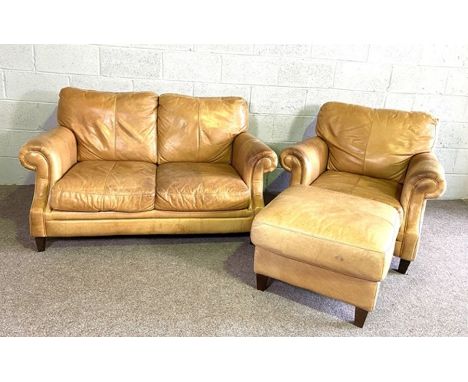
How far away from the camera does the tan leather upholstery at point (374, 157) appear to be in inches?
85.9

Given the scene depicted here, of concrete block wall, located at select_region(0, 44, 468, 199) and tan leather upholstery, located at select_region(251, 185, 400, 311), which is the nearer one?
tan leather upholstery, located at select_region(251, 185, 400, 311)

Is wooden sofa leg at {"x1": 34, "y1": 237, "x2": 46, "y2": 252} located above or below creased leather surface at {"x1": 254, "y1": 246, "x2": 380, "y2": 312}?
below

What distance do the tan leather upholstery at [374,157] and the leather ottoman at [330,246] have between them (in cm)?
31

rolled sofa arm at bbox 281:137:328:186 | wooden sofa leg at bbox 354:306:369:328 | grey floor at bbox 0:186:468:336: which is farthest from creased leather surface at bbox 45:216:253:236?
wooden sofa leg at bbox 354:306:369:328

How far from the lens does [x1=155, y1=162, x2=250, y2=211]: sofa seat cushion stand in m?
2.28

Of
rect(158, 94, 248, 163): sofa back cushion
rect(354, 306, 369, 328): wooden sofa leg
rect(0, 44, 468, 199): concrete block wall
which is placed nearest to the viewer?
rect(354, 306, 369, 328): wooden sofa leg

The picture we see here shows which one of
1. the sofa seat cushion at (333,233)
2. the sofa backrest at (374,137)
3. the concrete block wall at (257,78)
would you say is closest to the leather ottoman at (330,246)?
the sofa seat cushion at (333,233)

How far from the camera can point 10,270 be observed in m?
2.07

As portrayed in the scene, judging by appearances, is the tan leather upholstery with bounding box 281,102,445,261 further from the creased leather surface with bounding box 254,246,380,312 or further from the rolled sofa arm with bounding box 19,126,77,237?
the rolled sofa arm with bounding box 19,126,77,237

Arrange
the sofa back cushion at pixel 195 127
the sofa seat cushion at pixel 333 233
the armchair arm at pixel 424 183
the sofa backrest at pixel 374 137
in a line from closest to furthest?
the sofa seat cushion at pixel 333 233, the armchair arm at pixel 424 183, the sofa backrest at pixel 374 137, the sofa back cushion at pixel 195 127

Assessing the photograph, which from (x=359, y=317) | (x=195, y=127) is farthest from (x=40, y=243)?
(x=359, y=317)

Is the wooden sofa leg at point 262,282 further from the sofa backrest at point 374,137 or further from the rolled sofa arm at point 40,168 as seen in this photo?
the rolled sofa arm at point 40,168

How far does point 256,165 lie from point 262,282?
2.36 ft

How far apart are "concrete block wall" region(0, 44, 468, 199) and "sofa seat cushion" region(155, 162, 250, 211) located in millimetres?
926
